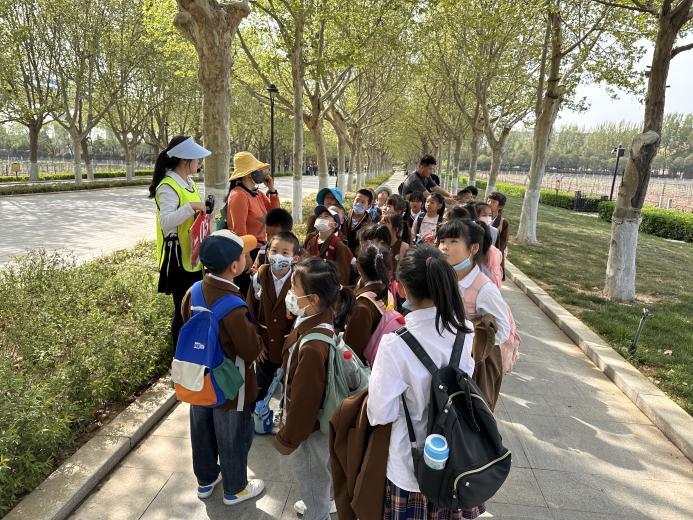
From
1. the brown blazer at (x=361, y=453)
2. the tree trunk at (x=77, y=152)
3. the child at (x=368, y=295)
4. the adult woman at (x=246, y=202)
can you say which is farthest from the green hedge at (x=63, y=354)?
the tree trunk at (x=77, y=152)

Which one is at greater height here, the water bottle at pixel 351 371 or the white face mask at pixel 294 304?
the white face mask at pixel 294 304

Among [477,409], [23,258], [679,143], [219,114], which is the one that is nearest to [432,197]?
[219,114]

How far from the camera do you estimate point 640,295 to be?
303 inches

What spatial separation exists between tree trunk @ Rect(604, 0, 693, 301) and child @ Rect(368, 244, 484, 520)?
6156mm

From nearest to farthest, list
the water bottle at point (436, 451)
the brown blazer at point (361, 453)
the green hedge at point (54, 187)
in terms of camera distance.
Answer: the water bottle at point (436, 451) < the brown blazer at point (361, 453) < the green hedge at point (54, 187)

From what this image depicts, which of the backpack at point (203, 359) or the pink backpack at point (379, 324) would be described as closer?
the backpack at point (203, 359)

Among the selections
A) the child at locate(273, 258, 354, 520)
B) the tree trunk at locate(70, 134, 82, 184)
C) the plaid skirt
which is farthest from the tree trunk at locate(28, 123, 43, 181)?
the plaid skirt

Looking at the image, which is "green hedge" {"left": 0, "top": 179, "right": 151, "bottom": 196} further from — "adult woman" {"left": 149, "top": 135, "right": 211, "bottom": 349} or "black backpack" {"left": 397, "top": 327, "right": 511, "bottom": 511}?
"black backpack" {"left": 397, "top": 327, "right": 511, "bottom": 511}

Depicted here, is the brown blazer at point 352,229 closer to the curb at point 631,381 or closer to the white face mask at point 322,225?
the white face mask at point 322,225

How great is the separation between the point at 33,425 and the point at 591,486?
3.62 metres

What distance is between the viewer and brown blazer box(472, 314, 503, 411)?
2391mm

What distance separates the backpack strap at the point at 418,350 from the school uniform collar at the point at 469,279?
102 centimetres

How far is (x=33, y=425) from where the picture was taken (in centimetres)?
262

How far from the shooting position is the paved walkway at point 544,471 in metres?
2.62
